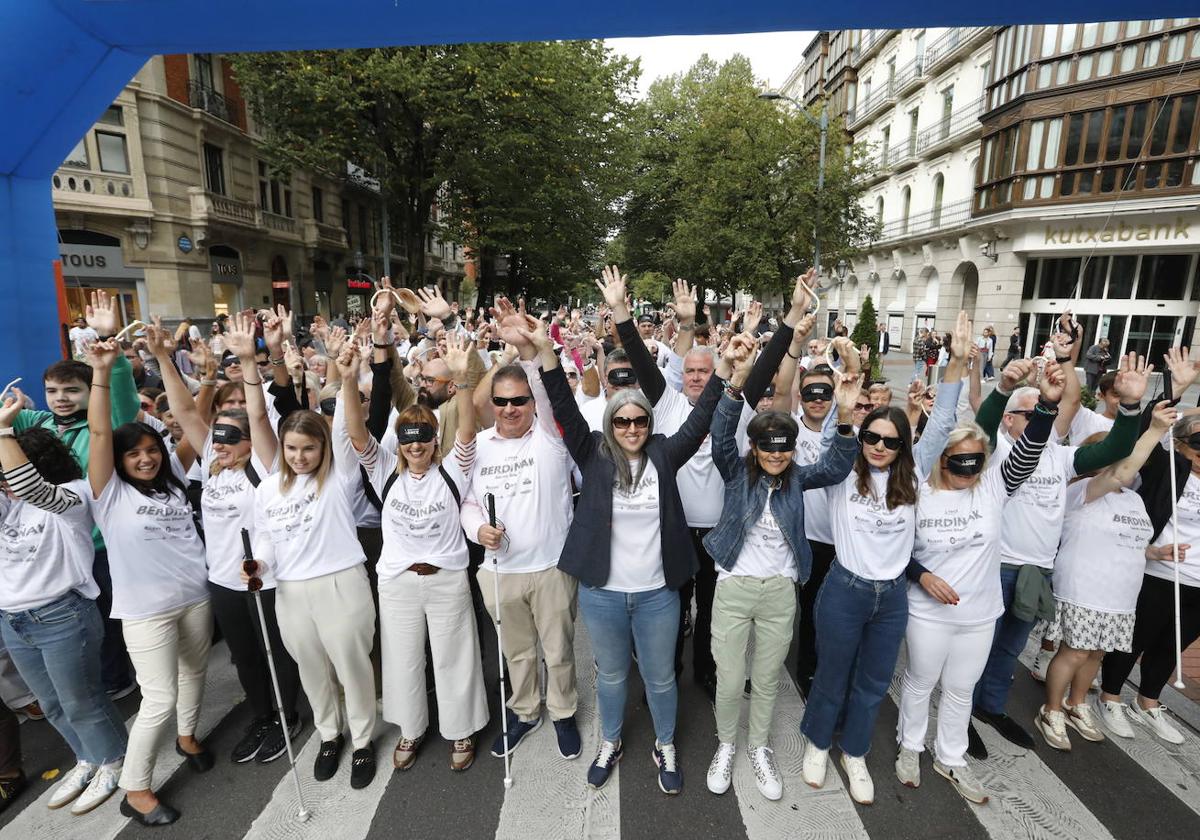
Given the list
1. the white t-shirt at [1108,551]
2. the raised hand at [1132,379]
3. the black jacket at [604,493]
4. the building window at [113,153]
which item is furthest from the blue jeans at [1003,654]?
the building window at [113,153]

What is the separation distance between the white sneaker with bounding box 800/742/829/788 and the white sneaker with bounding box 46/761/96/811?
12.9 ft

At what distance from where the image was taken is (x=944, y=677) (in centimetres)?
323

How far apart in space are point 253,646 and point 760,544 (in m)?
3.00

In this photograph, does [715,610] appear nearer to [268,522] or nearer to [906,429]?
[906,429]

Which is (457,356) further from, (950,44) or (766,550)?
(950,44)

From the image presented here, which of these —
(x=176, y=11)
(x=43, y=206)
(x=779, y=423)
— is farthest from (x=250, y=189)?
(x=779, y=423)

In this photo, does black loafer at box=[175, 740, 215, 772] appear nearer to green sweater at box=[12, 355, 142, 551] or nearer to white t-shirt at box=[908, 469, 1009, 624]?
green sweater at box=[12, 355, 142, 551]

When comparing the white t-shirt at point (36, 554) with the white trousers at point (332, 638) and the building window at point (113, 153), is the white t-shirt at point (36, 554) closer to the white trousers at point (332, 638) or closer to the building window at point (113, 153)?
the white trousers at point (332, 638)

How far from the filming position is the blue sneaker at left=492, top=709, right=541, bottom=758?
11.7 ft

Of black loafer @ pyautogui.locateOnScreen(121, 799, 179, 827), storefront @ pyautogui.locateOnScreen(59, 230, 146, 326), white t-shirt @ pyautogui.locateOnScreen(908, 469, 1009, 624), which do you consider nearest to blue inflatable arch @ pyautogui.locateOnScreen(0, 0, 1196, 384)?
white t-shirt @ pyautogui.locateOnScreen(908, 469, 1009, 624)

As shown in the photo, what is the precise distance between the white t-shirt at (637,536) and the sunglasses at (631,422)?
0.68 feet

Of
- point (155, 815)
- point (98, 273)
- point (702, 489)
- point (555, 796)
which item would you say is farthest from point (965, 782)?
point (98, 273)

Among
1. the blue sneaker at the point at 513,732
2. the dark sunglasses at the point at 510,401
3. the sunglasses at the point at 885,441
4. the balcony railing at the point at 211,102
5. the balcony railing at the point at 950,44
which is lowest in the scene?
the blue sneaker at the point at 513,732

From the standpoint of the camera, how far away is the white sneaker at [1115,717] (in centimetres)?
365
